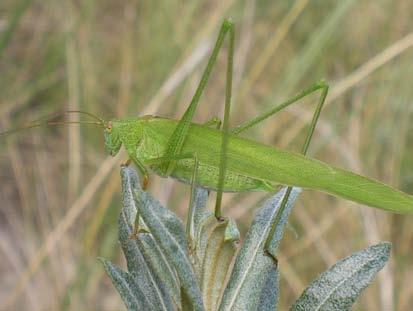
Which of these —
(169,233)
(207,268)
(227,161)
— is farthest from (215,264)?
(227,161)

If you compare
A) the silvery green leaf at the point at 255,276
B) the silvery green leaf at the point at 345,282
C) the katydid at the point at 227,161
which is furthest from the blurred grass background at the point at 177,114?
the silvery green leaf at the point at 345,282

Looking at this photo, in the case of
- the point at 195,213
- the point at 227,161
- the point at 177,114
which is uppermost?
the point at 177,114

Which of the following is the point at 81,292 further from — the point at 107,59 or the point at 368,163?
the point at 107,59

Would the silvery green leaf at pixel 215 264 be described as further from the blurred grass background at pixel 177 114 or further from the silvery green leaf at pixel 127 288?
the blurred grass background at pixel 177 114

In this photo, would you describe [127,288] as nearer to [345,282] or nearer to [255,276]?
[255,276]

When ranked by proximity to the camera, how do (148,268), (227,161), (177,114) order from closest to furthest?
(148,268)
(227,161)
(177,114)

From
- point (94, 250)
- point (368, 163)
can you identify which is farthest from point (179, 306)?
point (368, 163)

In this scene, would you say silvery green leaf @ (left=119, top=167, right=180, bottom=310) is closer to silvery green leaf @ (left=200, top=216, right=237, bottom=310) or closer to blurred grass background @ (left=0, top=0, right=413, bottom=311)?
silvery green leaf @ (left=200, top=216, right=237, bottom=310)
